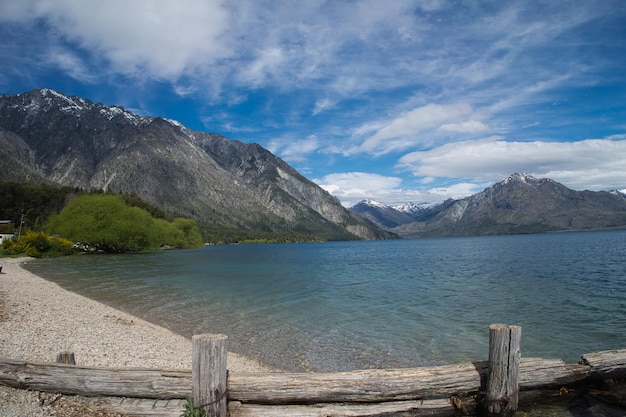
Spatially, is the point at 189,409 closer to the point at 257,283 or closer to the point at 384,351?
the point at 384,351

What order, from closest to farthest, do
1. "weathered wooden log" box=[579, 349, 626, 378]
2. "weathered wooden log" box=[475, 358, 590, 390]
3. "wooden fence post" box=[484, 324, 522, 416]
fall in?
1. "wooden fence post" box=[484, 324, 522, 416]
2. "weathered wooden log" box=[475, 358, 590, 390]
3. "weathered wooden log" box=[579, 349, 626, 378]

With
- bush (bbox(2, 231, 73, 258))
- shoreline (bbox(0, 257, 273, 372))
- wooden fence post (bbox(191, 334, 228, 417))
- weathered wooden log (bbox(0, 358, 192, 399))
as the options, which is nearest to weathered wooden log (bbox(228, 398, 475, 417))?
wooden fence post (bbox(191, 334, 228, 417))

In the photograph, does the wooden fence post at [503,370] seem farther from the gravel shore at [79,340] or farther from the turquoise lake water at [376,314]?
the gravel shore at [79,340]

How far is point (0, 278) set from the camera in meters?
40.2

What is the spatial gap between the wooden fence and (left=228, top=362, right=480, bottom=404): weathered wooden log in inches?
0.8

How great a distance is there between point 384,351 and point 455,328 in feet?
24.5

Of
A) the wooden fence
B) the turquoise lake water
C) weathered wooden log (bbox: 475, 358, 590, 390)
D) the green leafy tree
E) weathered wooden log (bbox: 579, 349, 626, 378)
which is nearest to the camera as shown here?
the wooden fence

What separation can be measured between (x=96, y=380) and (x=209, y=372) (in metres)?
2.93

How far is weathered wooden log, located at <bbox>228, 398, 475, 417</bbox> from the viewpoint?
28.2 feet

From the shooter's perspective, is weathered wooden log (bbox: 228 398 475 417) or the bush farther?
the bush

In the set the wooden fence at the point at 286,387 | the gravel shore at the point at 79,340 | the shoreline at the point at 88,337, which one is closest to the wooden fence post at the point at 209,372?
the wooden fence at the point at 286,387

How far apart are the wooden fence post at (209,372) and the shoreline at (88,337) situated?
7.56 meters

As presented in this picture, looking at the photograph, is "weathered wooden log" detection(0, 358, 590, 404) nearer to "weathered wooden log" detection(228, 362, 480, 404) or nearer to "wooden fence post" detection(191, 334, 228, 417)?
"weathered wooden log" detection(228, 362, 480, 404)

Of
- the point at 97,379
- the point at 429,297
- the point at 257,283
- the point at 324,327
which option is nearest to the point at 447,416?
the point at 97,379
